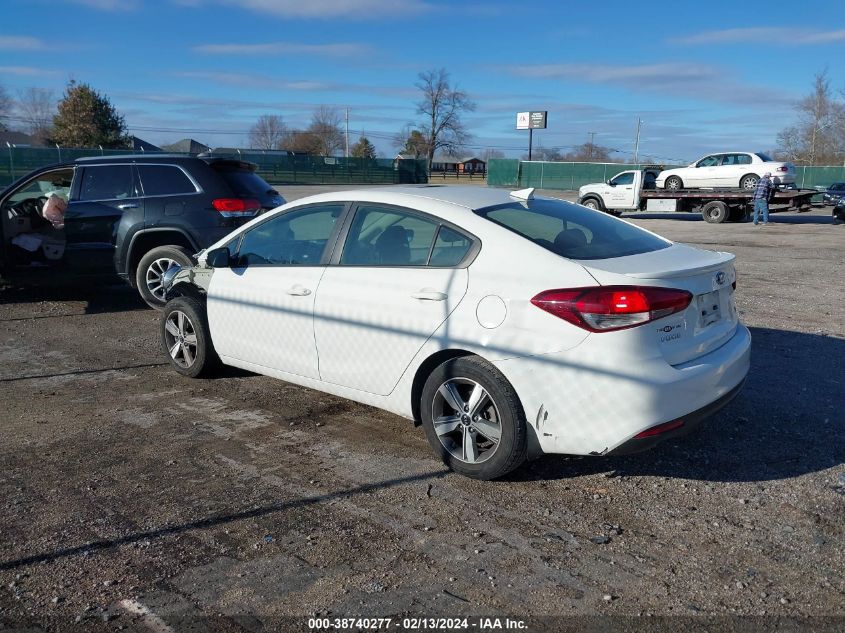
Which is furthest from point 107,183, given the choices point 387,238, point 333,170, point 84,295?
point 333,170

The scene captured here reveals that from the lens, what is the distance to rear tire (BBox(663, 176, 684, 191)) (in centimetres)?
2930

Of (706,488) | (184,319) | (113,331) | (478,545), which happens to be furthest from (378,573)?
(113,331)

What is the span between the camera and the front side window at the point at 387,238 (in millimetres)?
4559

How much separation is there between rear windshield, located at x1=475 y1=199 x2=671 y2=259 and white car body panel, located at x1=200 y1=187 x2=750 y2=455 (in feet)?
0.36

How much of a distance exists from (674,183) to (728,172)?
82.6 inches

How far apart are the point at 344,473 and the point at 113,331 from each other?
15.5 ft

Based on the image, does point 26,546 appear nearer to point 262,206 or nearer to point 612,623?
point 612,623

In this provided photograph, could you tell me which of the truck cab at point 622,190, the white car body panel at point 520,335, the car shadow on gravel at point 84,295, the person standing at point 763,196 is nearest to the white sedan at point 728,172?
the truck cab at point 622,190

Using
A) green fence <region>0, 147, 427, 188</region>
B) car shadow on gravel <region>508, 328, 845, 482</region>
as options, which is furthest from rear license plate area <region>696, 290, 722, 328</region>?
green fence <region>0, 147, 427, 188</region>

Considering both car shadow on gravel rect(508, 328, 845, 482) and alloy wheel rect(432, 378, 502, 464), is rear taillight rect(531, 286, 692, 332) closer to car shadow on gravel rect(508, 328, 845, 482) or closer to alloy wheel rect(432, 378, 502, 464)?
alloy wheel rect(432, 378, 502, 464)

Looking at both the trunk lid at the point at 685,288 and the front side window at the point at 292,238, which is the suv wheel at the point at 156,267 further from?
the trunk lid at the point at 685,288

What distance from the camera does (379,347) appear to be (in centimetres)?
456

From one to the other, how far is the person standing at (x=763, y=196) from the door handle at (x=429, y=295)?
2398 centimetres

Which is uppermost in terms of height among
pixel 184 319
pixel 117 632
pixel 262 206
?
pixel 262 206
